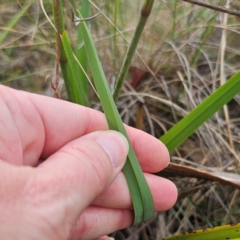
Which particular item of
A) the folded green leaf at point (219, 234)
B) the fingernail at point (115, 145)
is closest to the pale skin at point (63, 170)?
the fingernail at point (115, 145)

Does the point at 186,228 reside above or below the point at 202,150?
below

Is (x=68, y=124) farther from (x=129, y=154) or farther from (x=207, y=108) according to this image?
(x=207, y=108)

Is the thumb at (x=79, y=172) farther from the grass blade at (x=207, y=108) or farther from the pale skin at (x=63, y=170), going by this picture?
the grass blade at (x=207, y=108)

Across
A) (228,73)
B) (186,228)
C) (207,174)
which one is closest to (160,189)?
(207,174)

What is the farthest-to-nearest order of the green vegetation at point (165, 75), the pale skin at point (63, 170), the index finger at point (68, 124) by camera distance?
the green vegetation at point (165, 75), the index finger at point (68, 124), the pale skin at point (63, 170)

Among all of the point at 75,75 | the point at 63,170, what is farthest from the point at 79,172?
the point at 75,75

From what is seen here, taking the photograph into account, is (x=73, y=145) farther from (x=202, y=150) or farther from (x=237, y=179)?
(x=202, y=150)
